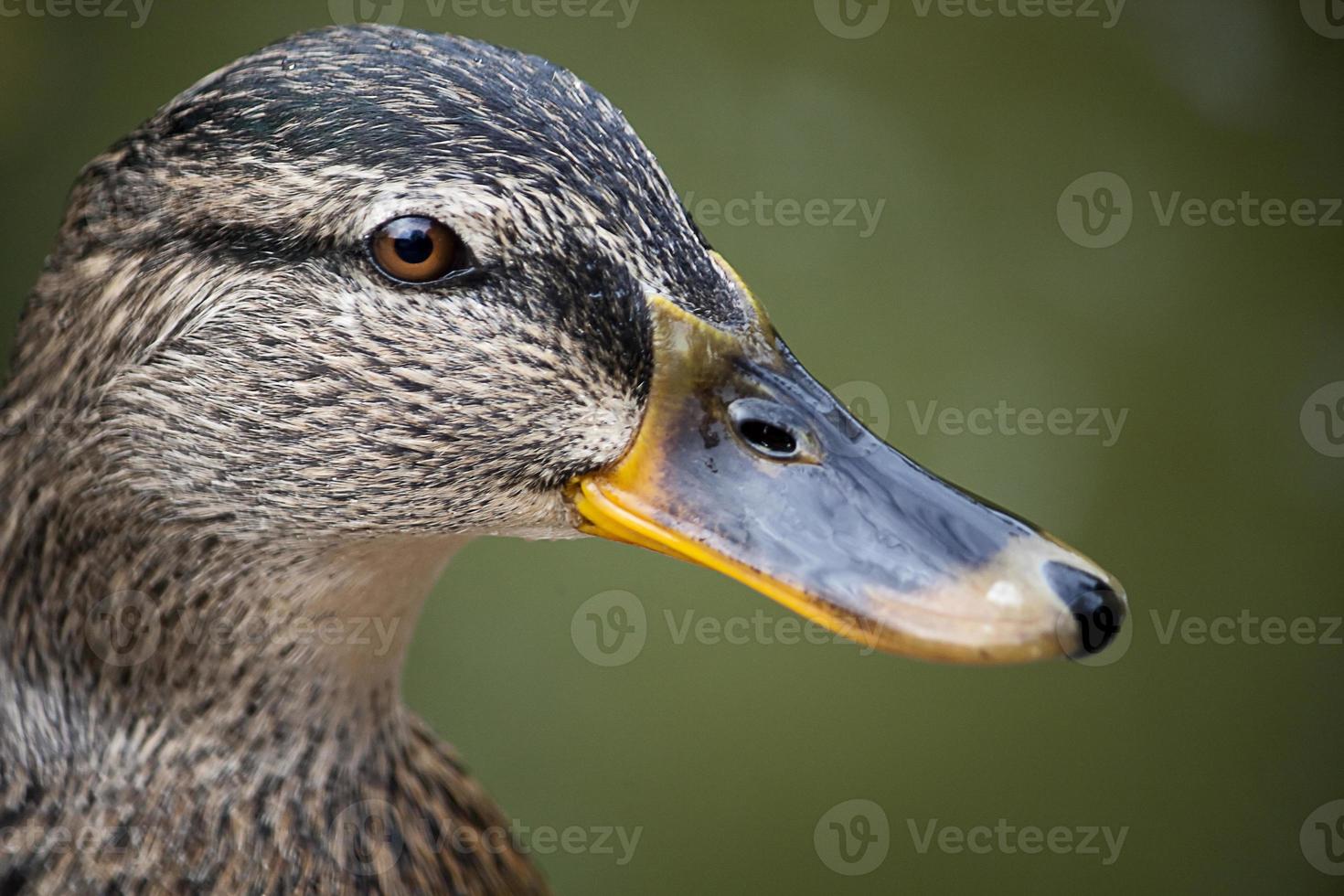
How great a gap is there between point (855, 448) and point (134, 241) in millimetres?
764

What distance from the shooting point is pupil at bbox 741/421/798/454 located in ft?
3.96

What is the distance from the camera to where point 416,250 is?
1182mm

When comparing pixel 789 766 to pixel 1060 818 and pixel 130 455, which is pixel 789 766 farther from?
pixel 130 455
